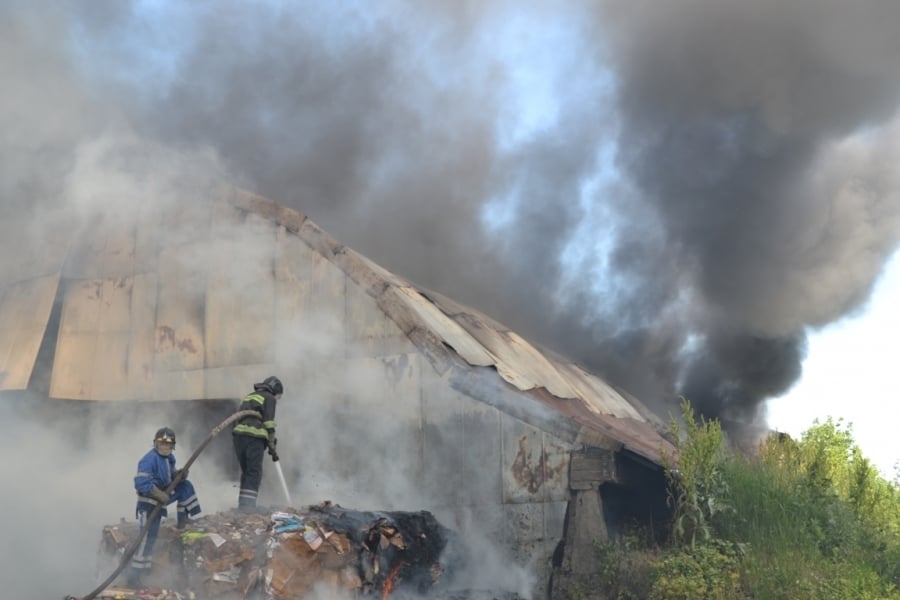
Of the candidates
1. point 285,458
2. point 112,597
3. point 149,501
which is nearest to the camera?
point 112,597

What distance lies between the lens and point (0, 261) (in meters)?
14.3

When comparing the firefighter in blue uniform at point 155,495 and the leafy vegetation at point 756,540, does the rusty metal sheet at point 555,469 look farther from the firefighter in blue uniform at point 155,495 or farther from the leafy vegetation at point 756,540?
the firefighter in blue uniform at point 155,495

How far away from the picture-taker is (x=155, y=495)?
8164 millimetres

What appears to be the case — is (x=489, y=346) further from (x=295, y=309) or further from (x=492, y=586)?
(x=492, y=586)

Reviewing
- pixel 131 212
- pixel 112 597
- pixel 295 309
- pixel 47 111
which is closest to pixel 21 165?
pixel 47 111

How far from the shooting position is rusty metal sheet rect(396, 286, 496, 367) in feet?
37.6

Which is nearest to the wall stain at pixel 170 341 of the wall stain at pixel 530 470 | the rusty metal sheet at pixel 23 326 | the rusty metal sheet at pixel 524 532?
the rusty metal sheet at pixel 23 326

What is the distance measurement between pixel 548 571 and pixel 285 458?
148 inches

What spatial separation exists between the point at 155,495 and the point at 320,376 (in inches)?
153

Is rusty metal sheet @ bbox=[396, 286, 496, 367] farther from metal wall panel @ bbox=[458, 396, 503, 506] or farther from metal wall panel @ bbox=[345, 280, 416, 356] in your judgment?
metal wall panel @ bbox=[458, 396, 503, 506]

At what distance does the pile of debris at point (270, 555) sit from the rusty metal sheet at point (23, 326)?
5596 millimetres

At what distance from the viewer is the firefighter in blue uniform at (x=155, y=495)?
8016mm

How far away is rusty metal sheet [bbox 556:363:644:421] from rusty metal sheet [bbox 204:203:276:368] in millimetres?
5580

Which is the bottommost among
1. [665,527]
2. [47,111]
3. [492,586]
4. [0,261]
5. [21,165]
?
[492,586]
